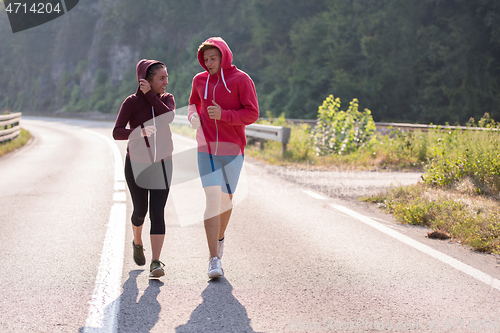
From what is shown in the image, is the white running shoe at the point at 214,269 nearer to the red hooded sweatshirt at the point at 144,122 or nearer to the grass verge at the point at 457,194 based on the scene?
the red hooded sweatshirt at the point at 144,122

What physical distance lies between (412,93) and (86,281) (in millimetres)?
29926

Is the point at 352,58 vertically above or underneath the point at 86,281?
above

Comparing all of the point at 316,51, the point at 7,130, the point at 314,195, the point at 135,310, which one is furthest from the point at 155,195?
the point at 316,51

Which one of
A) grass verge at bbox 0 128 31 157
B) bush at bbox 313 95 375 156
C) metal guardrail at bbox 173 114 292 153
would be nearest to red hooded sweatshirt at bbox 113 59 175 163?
metal guardrail at bbox 173 114 292 153

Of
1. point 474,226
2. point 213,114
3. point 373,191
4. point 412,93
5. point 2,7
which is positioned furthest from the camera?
point 2,7

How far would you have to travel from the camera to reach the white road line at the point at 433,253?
3.82 metres

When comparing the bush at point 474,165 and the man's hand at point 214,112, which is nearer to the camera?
the man's hand at point 214,112

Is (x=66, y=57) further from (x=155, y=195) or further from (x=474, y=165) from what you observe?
(x=155, y=195)

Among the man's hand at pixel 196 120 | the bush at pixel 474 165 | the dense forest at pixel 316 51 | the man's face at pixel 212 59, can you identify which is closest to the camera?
the man's face at pixel 212 59

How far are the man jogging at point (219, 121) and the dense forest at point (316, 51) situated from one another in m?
26.5

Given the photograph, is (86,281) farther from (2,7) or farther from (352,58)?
(2,7)

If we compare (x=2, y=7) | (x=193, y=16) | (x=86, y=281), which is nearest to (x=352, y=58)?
(x=193, y=16)

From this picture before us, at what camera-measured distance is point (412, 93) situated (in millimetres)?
30312

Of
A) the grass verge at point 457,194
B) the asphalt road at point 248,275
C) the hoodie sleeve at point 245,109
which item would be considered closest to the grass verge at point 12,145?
the asphalt road at point 248,275
